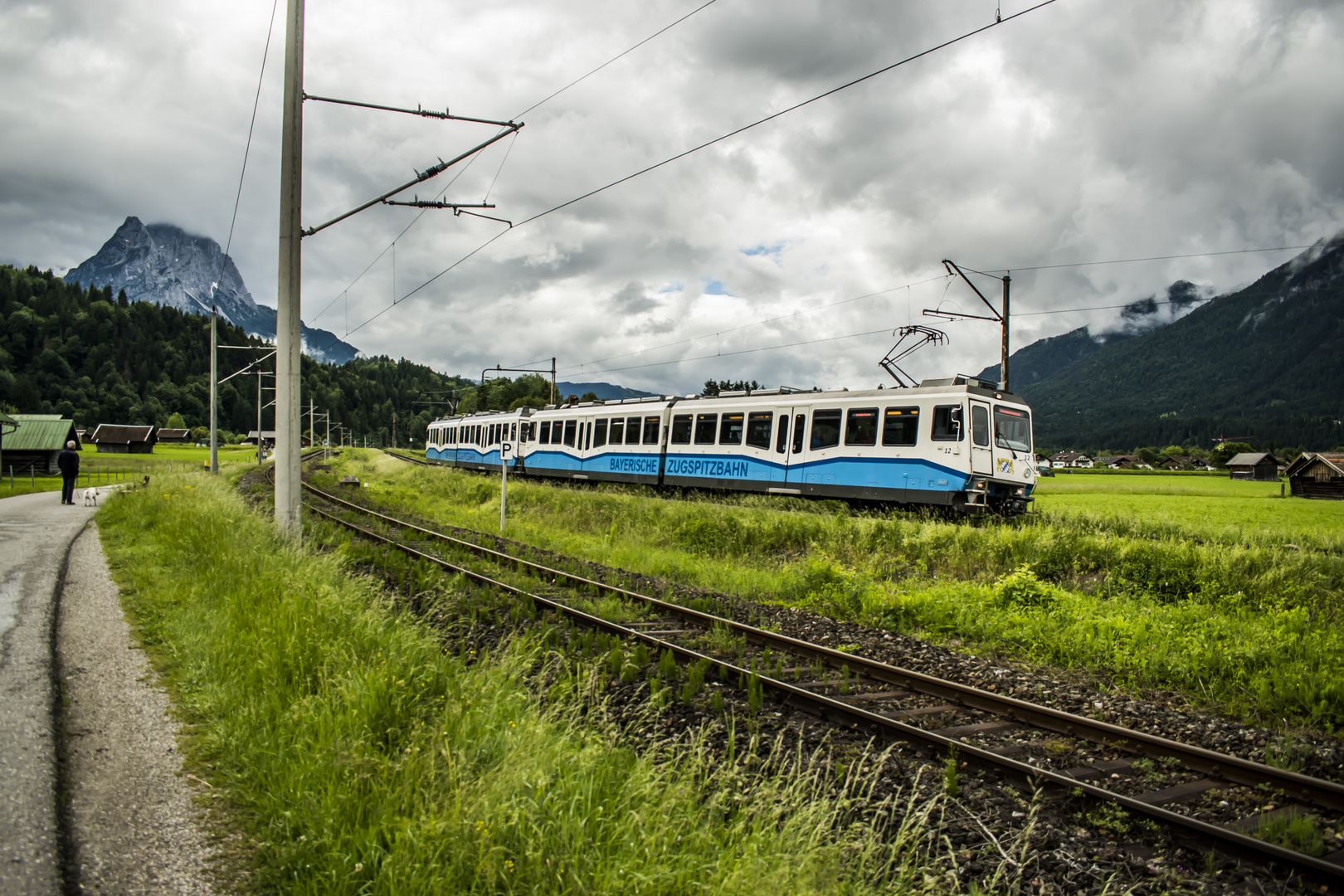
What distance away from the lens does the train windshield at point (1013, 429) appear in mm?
16266

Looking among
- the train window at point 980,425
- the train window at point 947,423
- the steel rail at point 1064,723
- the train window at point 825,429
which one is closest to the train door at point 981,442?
the train window at point 980,425

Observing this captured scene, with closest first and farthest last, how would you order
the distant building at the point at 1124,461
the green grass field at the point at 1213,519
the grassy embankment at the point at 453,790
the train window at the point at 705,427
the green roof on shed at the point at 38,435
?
the grassy embankment at the point at 453,790 → the green grass field at the point at 1213,519 → the train window at the point at 705,427 → the green roof on shed at the point at 38,435 → the distant building at the point at 1124,461

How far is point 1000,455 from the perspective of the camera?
635 inches

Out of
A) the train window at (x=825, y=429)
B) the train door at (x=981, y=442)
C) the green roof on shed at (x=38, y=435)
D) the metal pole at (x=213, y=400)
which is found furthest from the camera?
the green roof on shed at (x=38, y=435)

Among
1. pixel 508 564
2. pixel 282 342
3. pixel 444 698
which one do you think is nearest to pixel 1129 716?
pixel 444 698

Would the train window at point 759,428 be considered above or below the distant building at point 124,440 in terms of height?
above

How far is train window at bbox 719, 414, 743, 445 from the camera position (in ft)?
68.8

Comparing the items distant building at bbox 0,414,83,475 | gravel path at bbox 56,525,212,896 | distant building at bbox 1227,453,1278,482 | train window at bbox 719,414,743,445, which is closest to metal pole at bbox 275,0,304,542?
gravel path at bbox 56,525,212,896

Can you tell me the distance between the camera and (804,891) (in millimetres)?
2852

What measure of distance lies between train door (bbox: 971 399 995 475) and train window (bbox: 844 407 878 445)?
7.46 feet

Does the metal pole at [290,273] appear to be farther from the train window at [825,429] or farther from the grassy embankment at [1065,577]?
the train window at [825,429]

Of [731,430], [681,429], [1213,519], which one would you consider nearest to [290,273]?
[731,430]

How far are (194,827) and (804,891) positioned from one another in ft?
9.69

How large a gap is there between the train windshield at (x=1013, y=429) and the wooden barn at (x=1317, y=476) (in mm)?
25404
